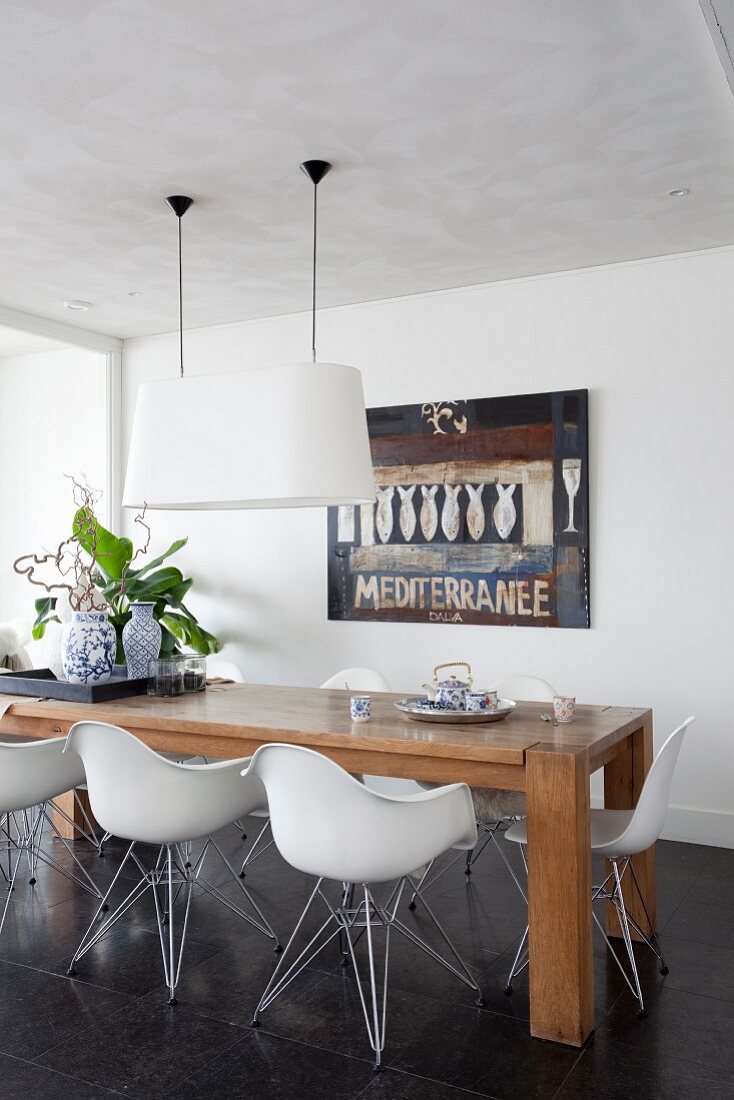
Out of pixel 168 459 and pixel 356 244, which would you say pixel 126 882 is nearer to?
pixel 168 459

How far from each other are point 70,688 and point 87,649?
16 centimetres

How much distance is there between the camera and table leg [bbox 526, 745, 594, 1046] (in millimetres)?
2553

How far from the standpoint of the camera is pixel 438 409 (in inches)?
199

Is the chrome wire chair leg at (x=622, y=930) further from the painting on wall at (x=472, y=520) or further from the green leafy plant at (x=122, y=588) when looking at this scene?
the green leafy plant at (x=122, y=588)

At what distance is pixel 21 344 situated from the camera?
632 centimetres

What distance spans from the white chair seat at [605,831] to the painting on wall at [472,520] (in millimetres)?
1560

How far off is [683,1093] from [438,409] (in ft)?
11.4

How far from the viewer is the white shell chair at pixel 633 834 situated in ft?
8.95

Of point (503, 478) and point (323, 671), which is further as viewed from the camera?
point (323, 671)

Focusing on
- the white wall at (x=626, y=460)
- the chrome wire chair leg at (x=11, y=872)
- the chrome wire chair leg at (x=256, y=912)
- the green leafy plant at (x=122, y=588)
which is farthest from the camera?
the white wall at (x=626, y=460)

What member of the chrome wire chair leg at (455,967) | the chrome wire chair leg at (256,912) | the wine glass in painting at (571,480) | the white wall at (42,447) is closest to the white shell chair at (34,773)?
the chrome wire chair leg at (256,912)

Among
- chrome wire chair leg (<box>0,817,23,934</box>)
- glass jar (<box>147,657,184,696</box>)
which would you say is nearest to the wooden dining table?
glass jar (<box>147,657,184,696</box>)

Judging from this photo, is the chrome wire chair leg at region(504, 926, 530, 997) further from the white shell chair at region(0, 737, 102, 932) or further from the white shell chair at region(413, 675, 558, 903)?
the white shell chair at region(0, 737, 102, 932)

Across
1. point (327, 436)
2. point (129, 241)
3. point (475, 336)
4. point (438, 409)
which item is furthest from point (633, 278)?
point (129, 241)
